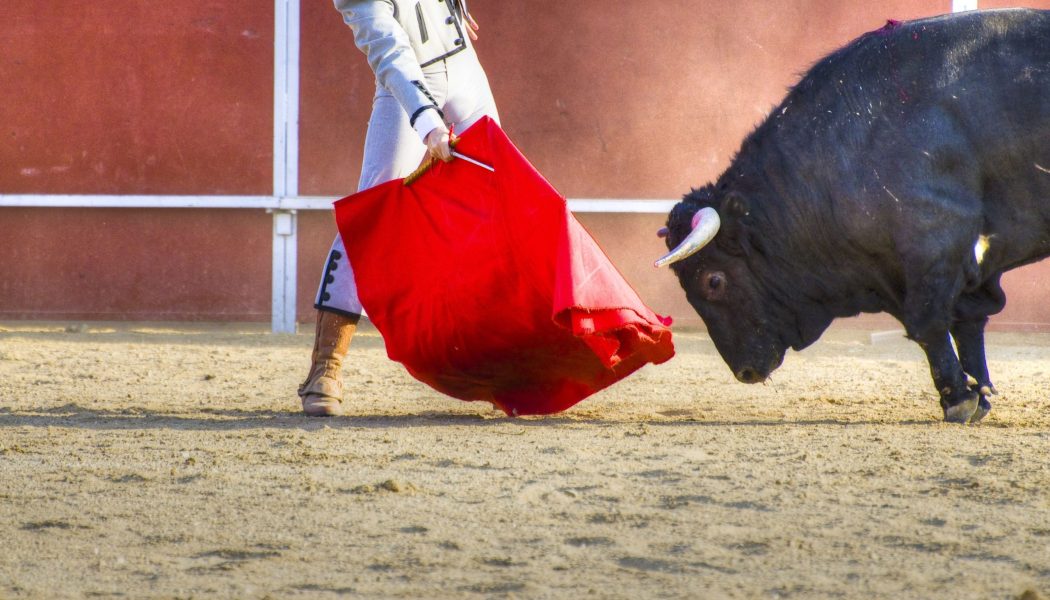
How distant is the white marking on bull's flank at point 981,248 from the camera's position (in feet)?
13.7

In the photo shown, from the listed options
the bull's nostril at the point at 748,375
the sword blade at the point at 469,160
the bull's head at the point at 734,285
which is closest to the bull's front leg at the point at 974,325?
the bull's head at the point at 734,285

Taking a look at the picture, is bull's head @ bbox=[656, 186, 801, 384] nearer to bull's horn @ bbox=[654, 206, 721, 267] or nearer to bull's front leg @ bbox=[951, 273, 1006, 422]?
bull's horn @ bbox=[654, 206, 721, 267]

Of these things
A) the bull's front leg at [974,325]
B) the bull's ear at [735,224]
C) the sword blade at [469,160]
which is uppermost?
the sword blade at [469,160]

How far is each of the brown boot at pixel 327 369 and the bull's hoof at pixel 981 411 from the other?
1.97 metres

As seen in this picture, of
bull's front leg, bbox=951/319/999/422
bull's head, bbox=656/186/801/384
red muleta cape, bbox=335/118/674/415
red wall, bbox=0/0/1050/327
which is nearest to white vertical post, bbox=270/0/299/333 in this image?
red wall, bbox=0/0/1050/327

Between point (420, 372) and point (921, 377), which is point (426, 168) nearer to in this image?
point (420, 372)

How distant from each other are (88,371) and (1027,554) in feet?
13.6

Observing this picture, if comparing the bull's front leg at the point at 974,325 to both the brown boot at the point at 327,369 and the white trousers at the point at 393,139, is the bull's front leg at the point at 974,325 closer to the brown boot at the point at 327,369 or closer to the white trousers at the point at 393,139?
the white trousers at the point at 393,139

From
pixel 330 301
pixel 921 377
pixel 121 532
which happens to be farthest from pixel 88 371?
pixel 921 377

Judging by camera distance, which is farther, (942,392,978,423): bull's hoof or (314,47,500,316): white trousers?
(314,47,500,316): white trousers

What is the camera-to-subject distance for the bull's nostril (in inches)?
179

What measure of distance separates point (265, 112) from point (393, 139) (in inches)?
148

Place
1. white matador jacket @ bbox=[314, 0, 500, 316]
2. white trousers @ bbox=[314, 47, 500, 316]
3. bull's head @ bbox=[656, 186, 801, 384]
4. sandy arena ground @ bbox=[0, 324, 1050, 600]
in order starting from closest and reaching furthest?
sandy arena ground @ bbox=[0, 324, 1050, 600], white matador jacket @ bbox=[314, 0, 500, 316], white trousers @ bbox=[314, 47, 500, 316], bull's head @ bbox=[656, 186, 801, 384]

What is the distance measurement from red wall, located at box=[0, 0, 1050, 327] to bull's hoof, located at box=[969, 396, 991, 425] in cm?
→ 361
